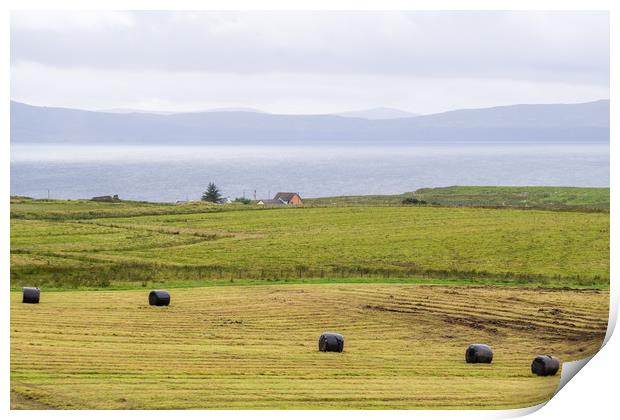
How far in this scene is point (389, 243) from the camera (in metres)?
34.2

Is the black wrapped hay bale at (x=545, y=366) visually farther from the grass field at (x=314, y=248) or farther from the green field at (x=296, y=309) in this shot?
the grass field at (x=314, y=248)

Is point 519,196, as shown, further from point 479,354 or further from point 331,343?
point 331,343

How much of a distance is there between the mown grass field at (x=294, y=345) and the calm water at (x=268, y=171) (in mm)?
28376

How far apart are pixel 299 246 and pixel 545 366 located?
18.4 metres

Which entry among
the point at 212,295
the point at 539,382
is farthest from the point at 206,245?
the point at 539,382

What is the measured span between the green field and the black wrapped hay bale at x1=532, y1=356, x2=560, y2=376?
1.14 ft

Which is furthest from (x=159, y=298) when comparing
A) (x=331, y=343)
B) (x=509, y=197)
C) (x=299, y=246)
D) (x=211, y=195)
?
(x=211, y=195)

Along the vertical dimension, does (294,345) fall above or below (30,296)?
below

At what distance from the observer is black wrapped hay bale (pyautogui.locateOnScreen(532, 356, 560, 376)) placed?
15.6 meters

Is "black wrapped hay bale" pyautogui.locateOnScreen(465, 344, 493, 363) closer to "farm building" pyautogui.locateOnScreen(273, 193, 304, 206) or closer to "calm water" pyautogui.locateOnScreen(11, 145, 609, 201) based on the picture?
"calm water" pyautogui.locateOnScreen(11, 145, 609, 201)

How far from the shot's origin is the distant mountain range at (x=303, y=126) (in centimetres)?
5578

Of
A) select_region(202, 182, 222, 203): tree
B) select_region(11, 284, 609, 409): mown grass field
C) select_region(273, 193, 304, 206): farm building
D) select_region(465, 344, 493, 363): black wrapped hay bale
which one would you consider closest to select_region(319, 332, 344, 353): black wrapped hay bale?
select_region(11, 284, 609, 409): mown grass field

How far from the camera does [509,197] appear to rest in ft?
232
